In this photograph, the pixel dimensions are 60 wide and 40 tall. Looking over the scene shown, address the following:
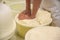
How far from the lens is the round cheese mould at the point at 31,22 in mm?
985

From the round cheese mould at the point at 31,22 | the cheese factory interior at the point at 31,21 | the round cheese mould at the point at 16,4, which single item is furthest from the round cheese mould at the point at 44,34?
the round cheese mould at the point at 16,4

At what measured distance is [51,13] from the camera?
Answer: 3.80 ft

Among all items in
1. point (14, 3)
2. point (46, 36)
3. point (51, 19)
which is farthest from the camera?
point (14, 3)

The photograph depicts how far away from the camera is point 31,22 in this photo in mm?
1012

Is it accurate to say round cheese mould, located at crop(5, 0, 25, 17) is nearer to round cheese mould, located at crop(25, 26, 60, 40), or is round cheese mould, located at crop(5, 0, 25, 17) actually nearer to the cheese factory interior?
the cheese factory interior

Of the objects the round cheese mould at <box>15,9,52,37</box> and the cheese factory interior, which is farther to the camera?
the round cheese mould at <box>15,9,52,37</box>

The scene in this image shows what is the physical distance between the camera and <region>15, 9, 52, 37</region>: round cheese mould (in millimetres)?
985

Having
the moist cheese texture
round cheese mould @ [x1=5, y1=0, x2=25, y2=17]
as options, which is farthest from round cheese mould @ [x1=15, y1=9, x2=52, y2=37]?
round cheese mould @ [x1=5, y1=0, x2=25, y2=17]

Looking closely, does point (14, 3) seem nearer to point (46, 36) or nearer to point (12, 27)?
point (12, 27)

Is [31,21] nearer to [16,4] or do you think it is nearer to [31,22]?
[31,22]

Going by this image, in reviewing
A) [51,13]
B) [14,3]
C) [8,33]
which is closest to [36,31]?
[8,33]

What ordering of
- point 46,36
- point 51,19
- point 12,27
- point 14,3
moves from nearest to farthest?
point 46,36 → point 12,27 → point 51,19 → point 14,3

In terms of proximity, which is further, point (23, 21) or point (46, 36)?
point (23, 21)

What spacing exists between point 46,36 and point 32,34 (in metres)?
0.08
